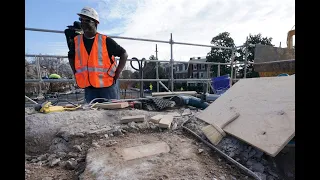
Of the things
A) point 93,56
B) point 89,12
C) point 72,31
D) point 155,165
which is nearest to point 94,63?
point 93,56

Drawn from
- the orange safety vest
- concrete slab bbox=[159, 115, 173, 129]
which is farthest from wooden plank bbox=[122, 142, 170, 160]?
the orange safety vest

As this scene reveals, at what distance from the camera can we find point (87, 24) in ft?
10.9

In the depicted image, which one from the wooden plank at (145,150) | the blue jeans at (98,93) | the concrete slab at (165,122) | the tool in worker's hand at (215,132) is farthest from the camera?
the blue jeans at (98,93)

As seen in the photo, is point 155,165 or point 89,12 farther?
point 89,12

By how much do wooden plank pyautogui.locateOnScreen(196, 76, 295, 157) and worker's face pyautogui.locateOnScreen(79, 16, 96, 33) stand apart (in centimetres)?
240

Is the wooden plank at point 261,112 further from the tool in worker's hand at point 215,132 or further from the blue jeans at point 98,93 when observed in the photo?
the blue jeans at point 98,93

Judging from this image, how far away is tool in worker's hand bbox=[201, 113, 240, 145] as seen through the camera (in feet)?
7.22

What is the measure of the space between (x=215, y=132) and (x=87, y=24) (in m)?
2.73

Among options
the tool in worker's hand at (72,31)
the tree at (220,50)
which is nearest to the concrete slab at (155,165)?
the tool in worker's hand at (72,31)

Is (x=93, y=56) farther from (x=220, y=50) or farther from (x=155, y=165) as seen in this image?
(x=220, y=50)

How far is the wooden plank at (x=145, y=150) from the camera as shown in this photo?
6.25ft
